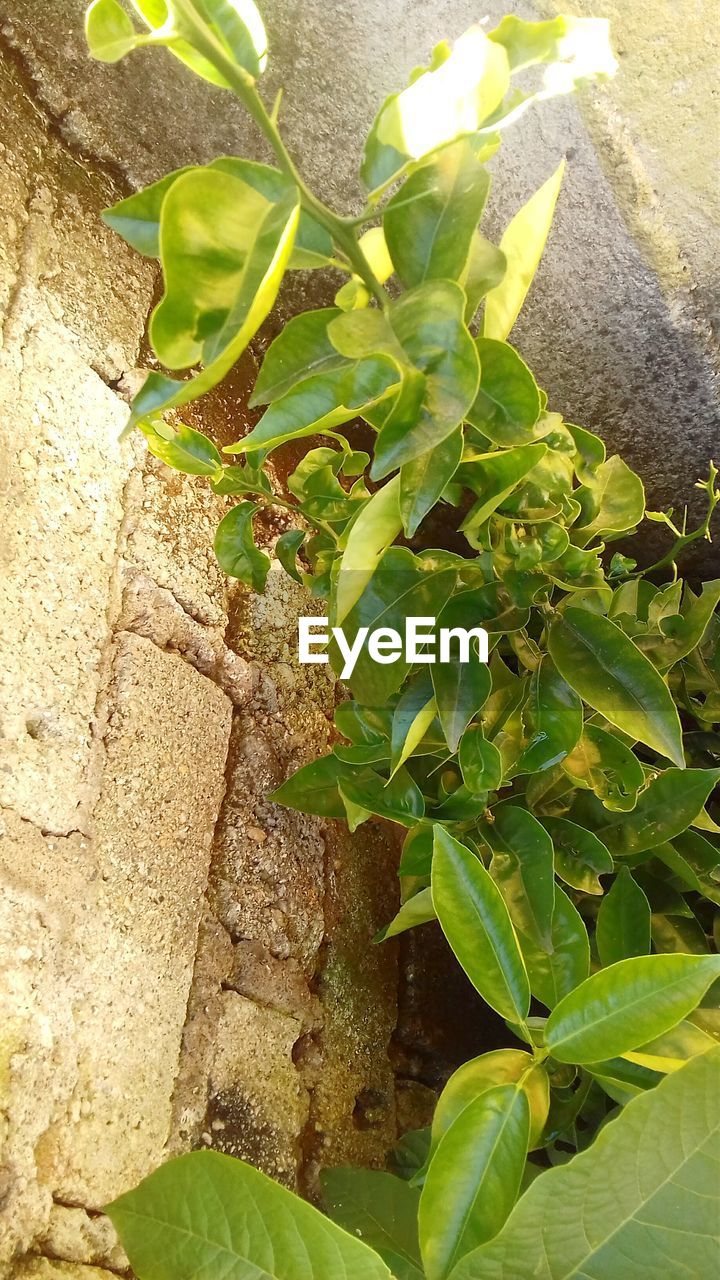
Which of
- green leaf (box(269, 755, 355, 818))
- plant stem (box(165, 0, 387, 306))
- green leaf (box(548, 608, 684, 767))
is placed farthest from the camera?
green leaf (box(269, 755, 355, 818))

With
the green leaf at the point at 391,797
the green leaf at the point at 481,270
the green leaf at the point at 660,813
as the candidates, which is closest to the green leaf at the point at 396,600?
the green leaf at the point at 391,797

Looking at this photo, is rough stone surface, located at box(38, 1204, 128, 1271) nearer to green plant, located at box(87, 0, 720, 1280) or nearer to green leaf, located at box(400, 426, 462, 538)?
green plant, located at box(87, 0, 720, 1280)

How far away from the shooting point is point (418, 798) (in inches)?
38.0

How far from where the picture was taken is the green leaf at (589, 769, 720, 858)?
1.00 m

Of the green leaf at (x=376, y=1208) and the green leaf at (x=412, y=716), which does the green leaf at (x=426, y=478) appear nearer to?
the green leaf at (x=412, y=716)

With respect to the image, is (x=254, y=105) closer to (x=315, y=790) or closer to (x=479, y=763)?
(x=479, y=763)

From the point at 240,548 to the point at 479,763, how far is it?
354 mm

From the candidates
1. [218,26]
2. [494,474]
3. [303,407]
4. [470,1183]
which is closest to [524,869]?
[470,1183]

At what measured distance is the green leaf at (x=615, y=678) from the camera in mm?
856

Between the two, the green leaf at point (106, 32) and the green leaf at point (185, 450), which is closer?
the green leaf at point (106, 32)

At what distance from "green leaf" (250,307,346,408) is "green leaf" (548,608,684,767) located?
15.1 inches

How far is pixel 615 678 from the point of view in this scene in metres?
0.88

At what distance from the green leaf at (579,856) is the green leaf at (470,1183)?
32 cm

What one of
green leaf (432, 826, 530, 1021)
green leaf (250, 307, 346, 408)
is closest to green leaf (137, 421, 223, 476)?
green leaf (250, 307, 346, 408)
